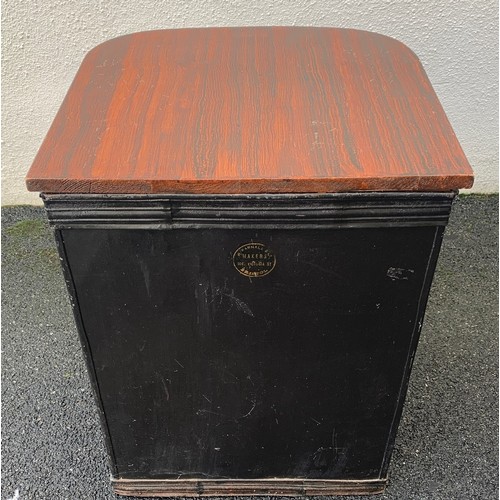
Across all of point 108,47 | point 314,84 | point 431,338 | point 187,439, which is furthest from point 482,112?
point 187,439

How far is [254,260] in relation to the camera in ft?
3.18

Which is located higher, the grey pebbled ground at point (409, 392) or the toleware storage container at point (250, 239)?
the toleware storage container at point (250, 239)

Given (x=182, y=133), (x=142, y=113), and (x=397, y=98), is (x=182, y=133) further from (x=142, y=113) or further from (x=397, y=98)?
(x=397, y=98)

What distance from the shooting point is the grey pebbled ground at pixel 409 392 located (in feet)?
4.49

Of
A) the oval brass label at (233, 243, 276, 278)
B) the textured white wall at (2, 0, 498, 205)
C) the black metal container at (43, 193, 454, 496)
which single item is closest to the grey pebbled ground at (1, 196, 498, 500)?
the black metal container at (43, 193, 454, 496)

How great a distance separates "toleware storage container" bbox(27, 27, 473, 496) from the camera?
0.91 m

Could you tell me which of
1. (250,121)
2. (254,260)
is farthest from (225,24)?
(254,260)

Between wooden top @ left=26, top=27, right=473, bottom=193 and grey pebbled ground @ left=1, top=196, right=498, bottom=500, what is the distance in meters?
0.71

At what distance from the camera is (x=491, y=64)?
5.91 ft

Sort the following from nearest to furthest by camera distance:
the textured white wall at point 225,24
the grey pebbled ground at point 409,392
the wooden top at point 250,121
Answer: the wooden top at point 250,121 < the grey pebbled ground at point 409,392 < the textured white wall at point 225,24

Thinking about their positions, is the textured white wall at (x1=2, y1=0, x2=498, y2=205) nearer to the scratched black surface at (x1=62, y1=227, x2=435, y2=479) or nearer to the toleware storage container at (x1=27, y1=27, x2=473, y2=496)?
the toleware storage container at (x1=27, y1=27, x2=473, y2=496)

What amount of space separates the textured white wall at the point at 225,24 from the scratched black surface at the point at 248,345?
0.92 metres

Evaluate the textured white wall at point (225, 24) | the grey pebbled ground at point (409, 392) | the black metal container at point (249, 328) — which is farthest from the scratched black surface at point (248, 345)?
the textured white wall at point (225, 24)

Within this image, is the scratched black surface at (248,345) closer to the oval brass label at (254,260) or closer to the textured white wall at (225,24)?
the oval brass label at (254,260)
